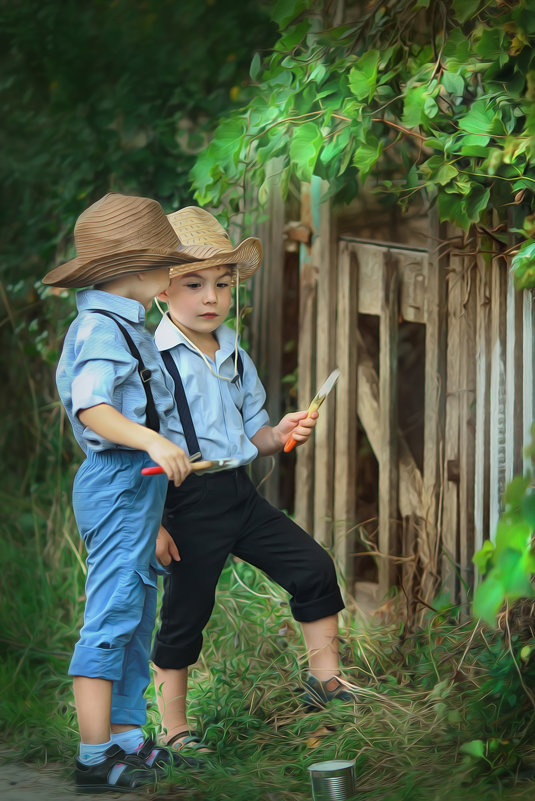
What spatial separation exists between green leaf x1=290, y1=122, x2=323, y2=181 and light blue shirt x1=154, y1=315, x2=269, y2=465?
0.61 meters

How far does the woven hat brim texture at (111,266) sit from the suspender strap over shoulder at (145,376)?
0.11 meters

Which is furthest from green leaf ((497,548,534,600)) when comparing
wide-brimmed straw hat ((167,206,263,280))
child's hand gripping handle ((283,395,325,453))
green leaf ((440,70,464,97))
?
green leaf ((440,70,464,97))

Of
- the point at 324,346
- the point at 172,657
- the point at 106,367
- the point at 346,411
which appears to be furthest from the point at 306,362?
the point at 106,367

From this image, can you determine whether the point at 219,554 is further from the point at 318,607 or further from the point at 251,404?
A: the point at 251,404

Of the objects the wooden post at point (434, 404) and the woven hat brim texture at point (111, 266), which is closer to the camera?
the woven hat brim texture at point (111, 266)

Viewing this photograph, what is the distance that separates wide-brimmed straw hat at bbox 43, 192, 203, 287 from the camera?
3047 millimetres

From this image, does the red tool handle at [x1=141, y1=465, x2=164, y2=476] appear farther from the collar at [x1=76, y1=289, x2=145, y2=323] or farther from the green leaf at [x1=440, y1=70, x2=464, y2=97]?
the green leaf at [x1=440, y1=70, x2=464, y2=97]

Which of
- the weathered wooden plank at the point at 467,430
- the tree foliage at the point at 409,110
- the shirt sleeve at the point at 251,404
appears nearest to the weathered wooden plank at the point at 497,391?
the weathered wooden plank at the point at 467,430

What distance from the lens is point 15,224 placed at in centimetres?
596

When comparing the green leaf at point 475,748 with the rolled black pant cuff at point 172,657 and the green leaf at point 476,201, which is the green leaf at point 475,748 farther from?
the green leaf at point 476,201

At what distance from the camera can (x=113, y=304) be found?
120 inches

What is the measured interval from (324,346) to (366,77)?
1.19m

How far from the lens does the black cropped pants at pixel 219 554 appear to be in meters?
3.29

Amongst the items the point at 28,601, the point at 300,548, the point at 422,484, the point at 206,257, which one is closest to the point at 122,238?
the point at 206,257
